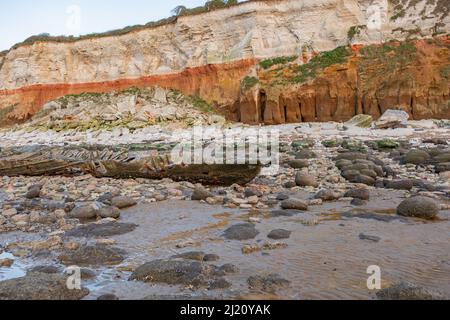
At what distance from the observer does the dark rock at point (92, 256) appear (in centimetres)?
402

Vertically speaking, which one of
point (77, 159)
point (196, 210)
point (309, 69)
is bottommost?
point (196, 210)

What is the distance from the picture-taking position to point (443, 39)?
21500 mm

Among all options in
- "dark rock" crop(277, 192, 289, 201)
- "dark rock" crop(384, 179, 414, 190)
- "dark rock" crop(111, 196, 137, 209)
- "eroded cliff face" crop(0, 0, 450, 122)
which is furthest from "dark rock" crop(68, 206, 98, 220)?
"eroded cliff face" crop(0, 0, 450, 122)

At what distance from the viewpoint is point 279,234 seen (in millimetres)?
4793

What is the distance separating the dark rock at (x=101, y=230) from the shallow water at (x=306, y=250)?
0.69 ft

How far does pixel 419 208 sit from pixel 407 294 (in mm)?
2920

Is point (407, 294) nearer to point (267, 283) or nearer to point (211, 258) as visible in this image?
point (267, 283)

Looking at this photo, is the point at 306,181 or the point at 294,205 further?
the point at 306,181

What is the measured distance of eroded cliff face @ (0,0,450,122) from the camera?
2388 cm

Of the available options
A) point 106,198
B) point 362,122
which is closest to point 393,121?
point 362,122

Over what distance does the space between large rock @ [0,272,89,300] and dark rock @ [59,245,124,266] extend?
682 mm
